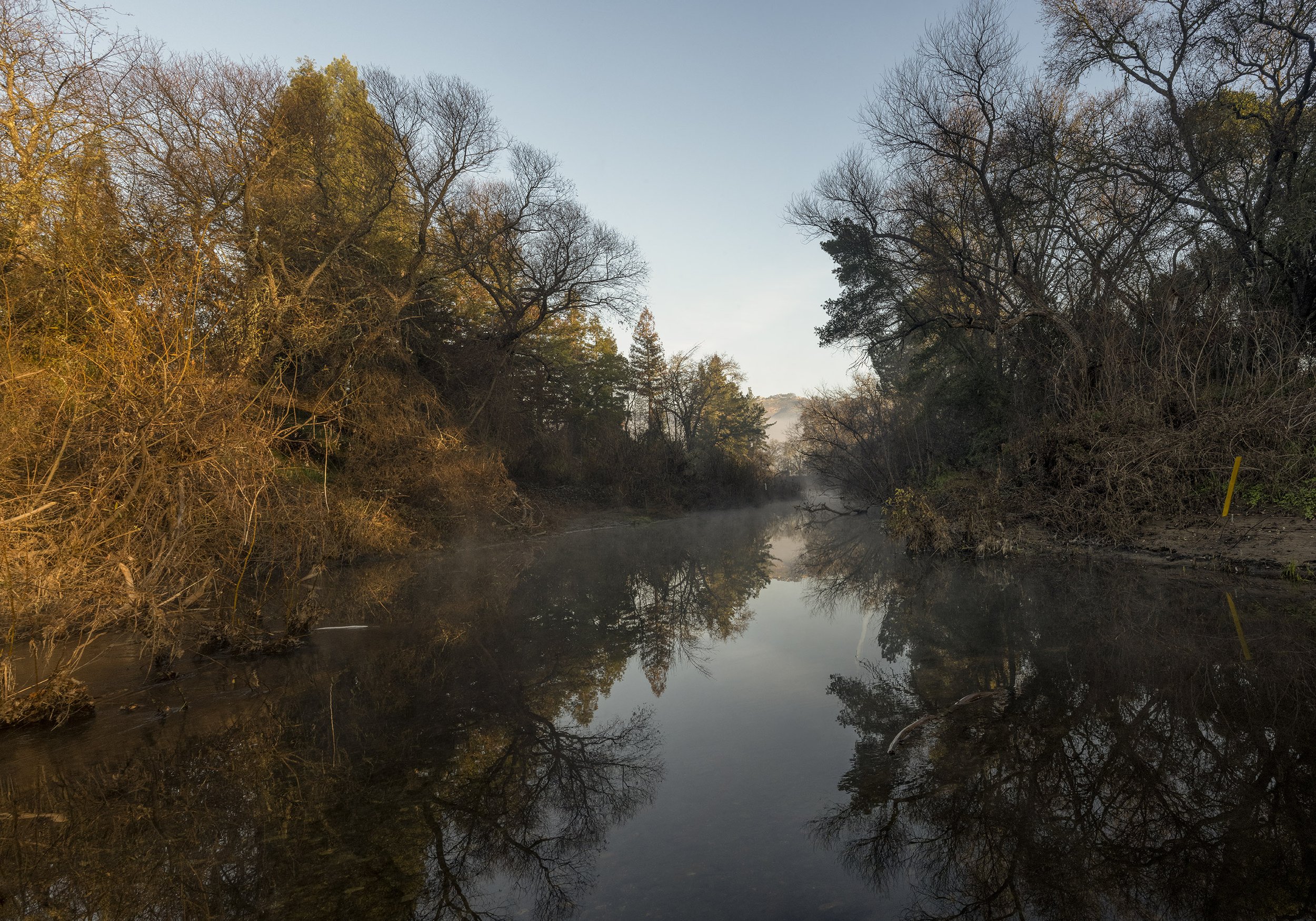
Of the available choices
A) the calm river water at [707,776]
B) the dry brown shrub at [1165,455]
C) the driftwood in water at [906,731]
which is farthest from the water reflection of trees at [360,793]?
the dry brown shrub at [1165,455]

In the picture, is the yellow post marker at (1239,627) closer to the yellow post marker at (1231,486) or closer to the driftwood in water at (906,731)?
the yellow post marker at (1231,486)

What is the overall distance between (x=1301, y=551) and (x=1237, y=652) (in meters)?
5.41

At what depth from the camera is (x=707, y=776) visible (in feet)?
14.3

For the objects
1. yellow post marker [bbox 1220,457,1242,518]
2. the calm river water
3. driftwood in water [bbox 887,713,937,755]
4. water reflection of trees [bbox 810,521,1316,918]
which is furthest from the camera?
yellow post marker [bbox 1220,457,1242,518]

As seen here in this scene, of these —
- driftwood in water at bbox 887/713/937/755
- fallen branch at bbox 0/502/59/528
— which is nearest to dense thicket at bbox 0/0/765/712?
fallen branch at bbox 0/502/59/528

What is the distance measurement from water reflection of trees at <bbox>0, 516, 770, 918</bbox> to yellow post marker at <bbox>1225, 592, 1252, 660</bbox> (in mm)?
5239

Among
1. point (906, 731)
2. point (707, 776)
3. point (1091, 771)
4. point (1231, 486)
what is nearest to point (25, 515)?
point (707, 776)

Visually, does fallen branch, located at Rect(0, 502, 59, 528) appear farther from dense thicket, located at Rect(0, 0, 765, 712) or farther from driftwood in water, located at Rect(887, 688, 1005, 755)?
driftwood in water, located at Rect(887, 688, 1005, 755)

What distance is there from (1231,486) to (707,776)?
10.8m

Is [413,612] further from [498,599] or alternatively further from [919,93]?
[919,93]

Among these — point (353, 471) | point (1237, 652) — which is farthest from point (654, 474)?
point (1237, 652)

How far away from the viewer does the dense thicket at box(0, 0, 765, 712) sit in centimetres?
577

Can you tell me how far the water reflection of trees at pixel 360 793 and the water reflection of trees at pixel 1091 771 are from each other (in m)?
1.67

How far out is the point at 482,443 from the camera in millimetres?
23625
